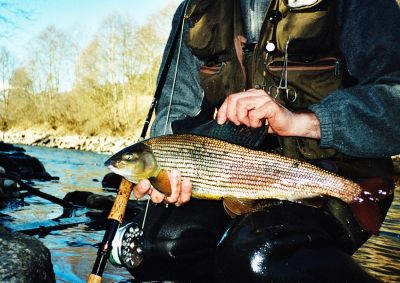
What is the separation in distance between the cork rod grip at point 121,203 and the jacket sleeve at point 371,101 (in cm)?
133

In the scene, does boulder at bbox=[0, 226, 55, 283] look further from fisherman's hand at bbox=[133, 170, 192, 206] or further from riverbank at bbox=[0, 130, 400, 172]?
riverbank at bbox=[0, 130, 400, 172]

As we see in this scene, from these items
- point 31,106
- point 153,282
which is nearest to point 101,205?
point 153,282

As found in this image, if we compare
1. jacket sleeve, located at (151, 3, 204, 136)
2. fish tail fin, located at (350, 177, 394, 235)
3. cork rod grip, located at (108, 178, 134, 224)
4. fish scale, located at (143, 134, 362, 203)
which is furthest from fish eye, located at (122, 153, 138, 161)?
fish tail fin, located at (350, 177, 394, 235)

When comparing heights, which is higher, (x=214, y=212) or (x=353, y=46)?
(x=353, y=46)

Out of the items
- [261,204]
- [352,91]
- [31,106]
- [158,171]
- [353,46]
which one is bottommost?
[31,106]

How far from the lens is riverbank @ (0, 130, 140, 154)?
134 feet

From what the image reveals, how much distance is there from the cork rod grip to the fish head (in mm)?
150

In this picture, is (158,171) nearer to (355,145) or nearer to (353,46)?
(355,145)

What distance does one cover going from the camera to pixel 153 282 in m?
2.88

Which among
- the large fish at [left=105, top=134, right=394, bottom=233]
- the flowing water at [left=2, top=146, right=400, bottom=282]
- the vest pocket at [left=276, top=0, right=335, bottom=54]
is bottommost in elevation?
the flowing water at [left=2, top=146, right=400, bottom=282]

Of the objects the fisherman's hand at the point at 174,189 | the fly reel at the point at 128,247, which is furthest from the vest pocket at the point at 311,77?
the fly reel at the point at 128,247

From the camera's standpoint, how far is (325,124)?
235 cm

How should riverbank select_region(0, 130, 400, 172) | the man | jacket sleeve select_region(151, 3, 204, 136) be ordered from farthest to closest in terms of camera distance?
riverbank select_region(0, 130, 400, 172)
jacket sleeve select_region(151, 3, 204, 136)
the man

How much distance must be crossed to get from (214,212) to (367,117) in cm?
124
